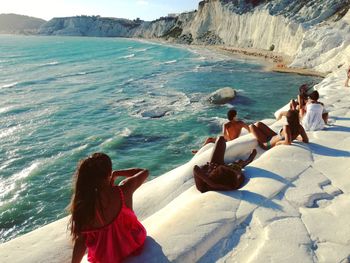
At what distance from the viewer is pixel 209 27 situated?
8394 centimetres

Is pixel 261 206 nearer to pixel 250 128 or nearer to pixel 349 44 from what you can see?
pixel 250 128

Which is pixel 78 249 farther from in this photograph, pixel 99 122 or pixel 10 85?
pixel 10 85

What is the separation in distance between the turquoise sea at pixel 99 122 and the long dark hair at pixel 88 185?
19.7 feet

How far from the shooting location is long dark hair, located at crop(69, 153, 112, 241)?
3.88 metres

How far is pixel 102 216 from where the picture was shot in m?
4.20

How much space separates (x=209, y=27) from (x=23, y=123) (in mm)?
69751

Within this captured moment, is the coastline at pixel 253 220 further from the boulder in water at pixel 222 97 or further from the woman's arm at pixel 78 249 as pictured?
the boulder in water at pixel 222 97

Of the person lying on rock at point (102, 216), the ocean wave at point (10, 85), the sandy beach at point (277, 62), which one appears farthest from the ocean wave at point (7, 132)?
the sandy beach at point (277, 62)

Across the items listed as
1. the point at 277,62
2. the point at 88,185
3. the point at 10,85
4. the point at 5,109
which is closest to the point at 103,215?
the point at 88,185

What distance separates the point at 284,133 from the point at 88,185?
18.5 feet

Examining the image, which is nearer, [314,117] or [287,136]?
[287,136]

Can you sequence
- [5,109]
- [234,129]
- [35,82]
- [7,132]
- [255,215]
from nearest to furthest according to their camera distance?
[255,215] → [234,129] → [7,132] → [5,109] → [35,82]

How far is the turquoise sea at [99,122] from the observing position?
11624 mm

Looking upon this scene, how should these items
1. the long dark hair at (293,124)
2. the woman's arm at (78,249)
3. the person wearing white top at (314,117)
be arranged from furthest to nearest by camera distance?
the person wearing white top at (314,117), the long dark hair at (293,124), the woman's arm at (78,249)
